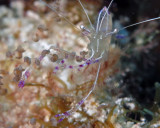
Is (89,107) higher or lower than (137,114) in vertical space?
higher

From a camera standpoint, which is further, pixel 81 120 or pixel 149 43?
pixel 149 43

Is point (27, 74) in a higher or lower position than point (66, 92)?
higher

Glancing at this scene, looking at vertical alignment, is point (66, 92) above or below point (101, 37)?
below

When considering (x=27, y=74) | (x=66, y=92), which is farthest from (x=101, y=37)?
(x=27, y=74)

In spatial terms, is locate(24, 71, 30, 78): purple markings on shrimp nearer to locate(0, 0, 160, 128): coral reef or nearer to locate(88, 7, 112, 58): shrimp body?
locate(0, 0, 160, 128): coral reef

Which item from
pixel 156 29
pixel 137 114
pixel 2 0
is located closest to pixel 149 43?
pixel 156 29

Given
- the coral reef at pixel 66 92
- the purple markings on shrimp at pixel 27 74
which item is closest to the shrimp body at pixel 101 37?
the coral reef at pixel 66 92

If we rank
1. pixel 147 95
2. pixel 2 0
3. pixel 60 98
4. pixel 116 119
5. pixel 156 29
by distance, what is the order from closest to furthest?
pixel 116 119, pixel 60 98, pixel 147 95, pixel 156 29, pixel 2 0

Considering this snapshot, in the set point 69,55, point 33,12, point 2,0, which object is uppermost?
point 2,0

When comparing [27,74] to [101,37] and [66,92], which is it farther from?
[101,37]

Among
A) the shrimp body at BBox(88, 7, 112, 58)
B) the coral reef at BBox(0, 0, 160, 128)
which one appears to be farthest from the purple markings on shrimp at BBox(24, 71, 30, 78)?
the shrimp body at BBox(88, 7, 112, 58)

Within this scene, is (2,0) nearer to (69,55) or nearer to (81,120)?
(69,55)
